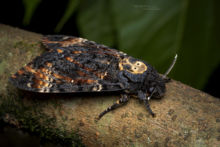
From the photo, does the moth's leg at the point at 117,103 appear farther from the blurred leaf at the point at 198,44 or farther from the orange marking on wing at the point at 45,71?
the orange marking on wing at the point at 45,71

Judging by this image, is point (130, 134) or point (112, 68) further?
point (112, 68)

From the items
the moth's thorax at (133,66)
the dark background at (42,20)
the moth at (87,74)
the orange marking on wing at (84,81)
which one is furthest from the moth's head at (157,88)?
the dark background at (42,20)

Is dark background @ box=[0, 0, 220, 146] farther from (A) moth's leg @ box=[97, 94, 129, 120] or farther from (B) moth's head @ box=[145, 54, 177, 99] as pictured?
(A) moth's leg @ box=[97, 94, 129, 120]

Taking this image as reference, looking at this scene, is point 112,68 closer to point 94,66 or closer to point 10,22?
point 94,66

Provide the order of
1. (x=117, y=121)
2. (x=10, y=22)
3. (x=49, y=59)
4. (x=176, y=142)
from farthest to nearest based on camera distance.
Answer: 1. (x=10, y=22)
2. (x=49, y=59)
3. (x=117, y=121)
4. (x=176, y=142)

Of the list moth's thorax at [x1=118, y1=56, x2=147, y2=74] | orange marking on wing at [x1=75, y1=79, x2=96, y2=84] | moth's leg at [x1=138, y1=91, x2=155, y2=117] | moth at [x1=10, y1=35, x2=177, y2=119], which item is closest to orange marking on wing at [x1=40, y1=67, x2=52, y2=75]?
moth at [x1=10, y1=35, x2=177, y2=119]

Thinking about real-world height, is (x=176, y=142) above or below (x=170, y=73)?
below

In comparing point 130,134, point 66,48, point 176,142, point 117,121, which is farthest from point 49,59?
point 176,142
